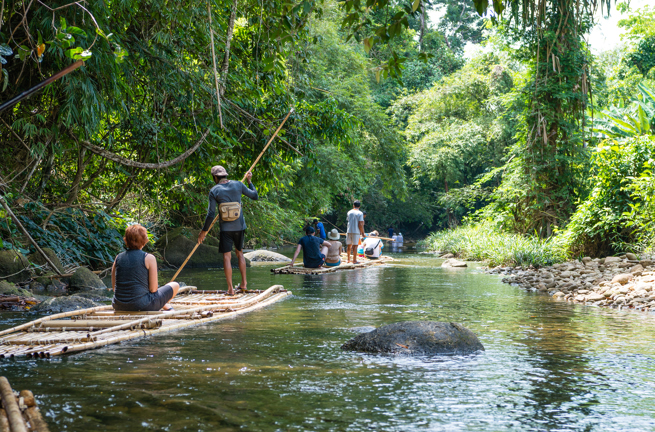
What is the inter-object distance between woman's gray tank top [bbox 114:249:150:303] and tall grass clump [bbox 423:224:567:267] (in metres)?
10.7

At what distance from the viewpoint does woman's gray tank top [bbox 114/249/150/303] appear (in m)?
6.65

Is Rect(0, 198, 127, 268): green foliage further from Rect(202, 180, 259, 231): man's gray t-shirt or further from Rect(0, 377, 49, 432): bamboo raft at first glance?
Rect(0, 377, 49, 432): bamboo raft

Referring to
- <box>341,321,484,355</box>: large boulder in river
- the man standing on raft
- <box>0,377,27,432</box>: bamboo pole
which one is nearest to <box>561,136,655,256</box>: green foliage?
the man standing on raft

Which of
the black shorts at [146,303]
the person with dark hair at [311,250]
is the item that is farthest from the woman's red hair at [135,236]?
the person with dark hair at [311,250]

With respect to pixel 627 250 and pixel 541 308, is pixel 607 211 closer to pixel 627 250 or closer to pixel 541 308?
pixel 627 250

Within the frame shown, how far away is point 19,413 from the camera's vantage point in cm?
324

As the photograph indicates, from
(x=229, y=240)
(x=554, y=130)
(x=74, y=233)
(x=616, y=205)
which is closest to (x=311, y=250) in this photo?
(x=74, y=233)

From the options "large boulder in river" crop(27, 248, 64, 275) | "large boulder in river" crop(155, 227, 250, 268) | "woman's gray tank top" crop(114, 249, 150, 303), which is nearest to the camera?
"woman's gray tank top" crop(114, 249, 150, 303)

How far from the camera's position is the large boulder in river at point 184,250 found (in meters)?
17.7

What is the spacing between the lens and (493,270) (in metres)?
16.2

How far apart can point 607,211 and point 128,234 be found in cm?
1107

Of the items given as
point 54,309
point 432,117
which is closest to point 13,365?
point 54,309

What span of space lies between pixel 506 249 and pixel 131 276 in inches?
491

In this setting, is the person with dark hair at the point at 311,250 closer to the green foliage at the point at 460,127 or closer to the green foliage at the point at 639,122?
the green foliage at the point at 639,122
